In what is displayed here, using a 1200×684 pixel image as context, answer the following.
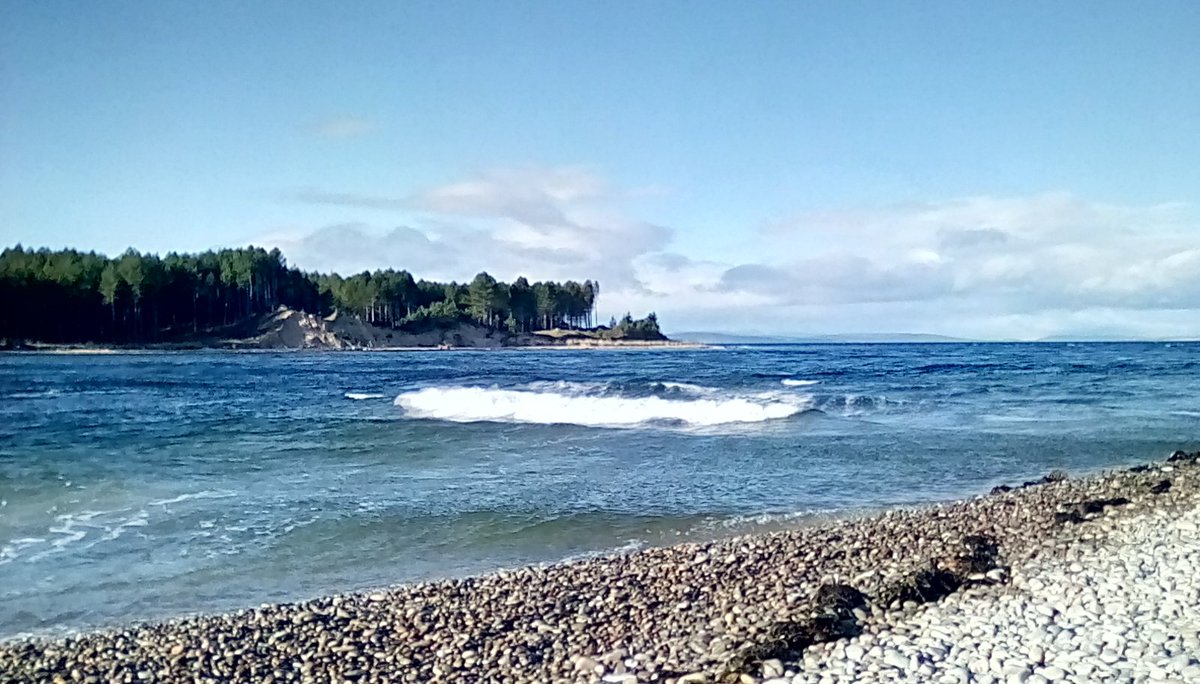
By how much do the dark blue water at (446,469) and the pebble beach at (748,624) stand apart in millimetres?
1544

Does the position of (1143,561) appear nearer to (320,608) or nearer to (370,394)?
(320,608)

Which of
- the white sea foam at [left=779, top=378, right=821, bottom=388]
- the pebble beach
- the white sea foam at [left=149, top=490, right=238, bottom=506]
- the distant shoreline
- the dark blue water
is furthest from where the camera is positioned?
the distant shoreline

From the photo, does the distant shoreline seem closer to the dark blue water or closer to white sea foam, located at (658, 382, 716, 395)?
the dark blue water

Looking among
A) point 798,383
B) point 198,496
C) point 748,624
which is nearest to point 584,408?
point 798,383

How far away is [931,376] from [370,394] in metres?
28.6

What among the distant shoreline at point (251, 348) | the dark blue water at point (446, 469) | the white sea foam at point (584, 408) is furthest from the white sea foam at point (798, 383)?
the distant shoreline at point (251, 348)

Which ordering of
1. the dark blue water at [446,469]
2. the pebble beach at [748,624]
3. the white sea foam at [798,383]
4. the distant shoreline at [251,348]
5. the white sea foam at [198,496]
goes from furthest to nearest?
1. the distant shoreline at [251,348]
2. the white sea foam at [798,383]
3. the white sea foam at [198,496]
4. the dark blue water at [446,469]
5. the pebble beach at [748,624]

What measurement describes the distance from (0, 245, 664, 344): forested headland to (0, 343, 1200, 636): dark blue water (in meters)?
56.7

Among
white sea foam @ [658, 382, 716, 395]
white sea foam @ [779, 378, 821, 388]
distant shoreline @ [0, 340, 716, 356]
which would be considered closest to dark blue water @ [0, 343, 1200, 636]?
white sea foam @ [658, 382, 716, 395]

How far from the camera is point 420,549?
11.3 meters

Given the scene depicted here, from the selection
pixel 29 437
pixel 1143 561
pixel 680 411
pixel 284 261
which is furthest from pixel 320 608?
pixel 284 261

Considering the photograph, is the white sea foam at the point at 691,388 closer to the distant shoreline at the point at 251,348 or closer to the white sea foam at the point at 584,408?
the white sea foam at the point at 584,408

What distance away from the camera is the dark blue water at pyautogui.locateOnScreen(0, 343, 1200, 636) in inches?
419

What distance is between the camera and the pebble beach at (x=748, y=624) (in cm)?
615
